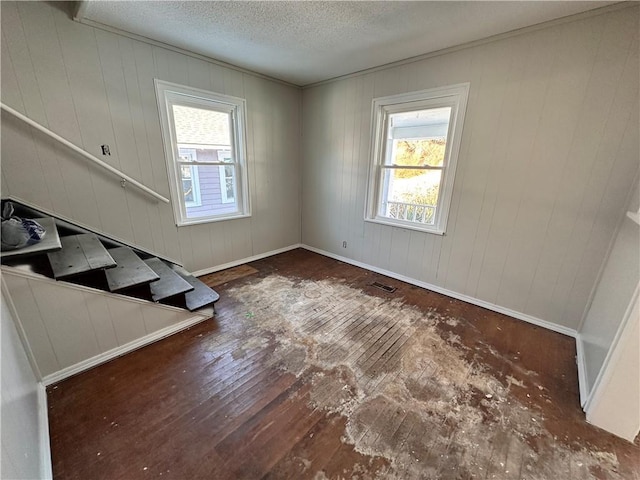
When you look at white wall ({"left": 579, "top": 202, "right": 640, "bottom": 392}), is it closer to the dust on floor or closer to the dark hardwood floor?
the dark hardwood floor

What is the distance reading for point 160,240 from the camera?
3.00 metres

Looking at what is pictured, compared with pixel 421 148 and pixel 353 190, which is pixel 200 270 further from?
pixel 421 148

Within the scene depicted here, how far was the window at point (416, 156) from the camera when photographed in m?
2.74

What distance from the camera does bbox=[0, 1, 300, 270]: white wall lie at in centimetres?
204

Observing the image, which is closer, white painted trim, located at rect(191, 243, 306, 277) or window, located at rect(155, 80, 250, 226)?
window, located at rect(155, 80, 250, 226)

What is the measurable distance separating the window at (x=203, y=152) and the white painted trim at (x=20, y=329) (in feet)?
Result: 5.54

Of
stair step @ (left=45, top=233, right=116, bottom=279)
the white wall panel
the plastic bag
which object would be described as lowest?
the white wall panel

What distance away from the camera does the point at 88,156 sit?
7.66ft

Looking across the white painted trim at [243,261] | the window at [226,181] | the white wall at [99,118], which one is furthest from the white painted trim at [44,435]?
the window at [226,181]

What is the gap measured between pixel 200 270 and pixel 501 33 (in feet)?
13.3

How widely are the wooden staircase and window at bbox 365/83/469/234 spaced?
2477mm

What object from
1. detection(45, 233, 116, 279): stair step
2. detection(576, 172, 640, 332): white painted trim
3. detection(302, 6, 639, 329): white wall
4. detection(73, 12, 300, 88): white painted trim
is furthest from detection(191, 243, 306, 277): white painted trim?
detection(576, 172, 640, 332): white painted trim

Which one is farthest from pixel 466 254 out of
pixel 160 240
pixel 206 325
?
pixel 160 240

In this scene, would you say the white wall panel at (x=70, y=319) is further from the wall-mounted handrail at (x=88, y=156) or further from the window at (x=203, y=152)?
the window at (x=203, y=152)
